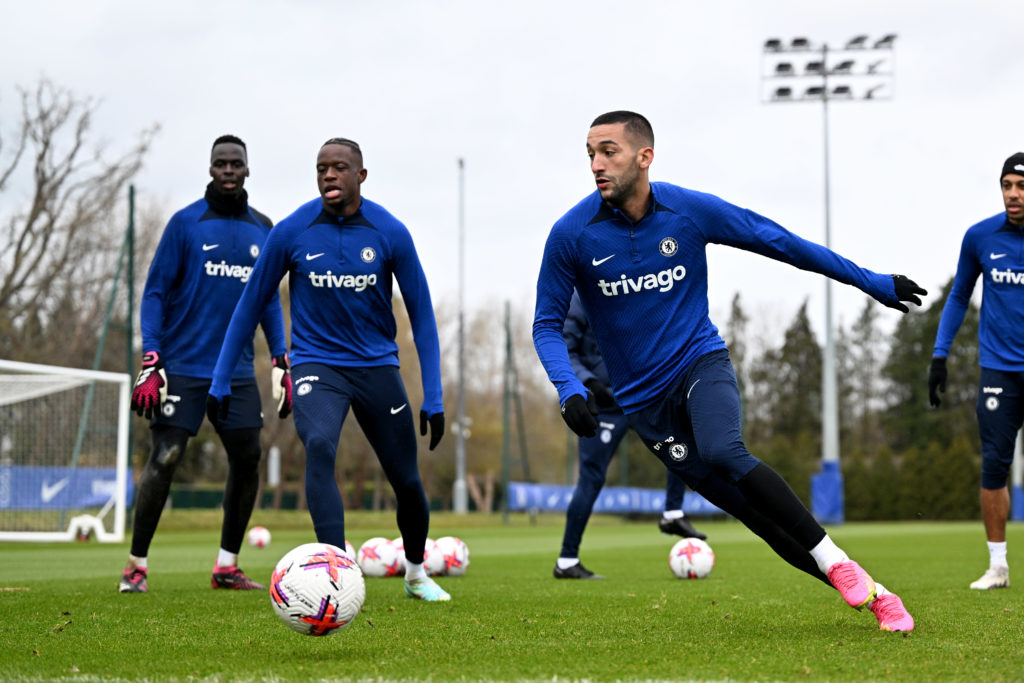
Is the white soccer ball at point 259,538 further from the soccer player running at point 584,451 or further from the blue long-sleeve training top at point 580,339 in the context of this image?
the blue long-sleeve training top at point 580,339

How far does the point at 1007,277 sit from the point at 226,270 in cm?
497

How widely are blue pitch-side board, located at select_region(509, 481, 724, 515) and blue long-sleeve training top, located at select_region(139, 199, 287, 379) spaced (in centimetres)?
2039

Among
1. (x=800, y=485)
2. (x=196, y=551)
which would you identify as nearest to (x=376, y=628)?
(x=196, y=551)

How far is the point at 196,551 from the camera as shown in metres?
13.6

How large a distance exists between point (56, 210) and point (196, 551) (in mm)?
20737

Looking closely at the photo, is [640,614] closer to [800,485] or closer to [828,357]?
[828,357]

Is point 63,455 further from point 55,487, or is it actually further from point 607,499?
point 607,499

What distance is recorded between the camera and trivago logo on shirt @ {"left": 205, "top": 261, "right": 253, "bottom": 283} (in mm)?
7258

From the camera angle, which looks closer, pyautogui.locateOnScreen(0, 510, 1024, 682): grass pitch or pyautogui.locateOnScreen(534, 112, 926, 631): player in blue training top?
pyautogui.locateOnScreen(0, 510, 1024, 682): grass pitch

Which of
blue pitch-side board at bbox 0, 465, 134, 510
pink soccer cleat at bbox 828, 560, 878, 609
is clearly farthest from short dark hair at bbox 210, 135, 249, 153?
blue pitch-side board at bbox 0, 465, 134, 510

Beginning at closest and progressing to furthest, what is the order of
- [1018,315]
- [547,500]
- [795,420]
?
[1018,315], [547,500], [795,420]

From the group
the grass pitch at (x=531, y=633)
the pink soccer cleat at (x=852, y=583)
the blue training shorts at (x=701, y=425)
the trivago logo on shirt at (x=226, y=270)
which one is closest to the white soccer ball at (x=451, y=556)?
the grass pitch at (x=531, y=633)

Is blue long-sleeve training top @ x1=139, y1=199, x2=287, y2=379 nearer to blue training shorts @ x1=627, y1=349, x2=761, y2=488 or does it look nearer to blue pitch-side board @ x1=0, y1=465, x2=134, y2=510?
blue training shorts @ x1=627, y1=349, x2=761, y2=488

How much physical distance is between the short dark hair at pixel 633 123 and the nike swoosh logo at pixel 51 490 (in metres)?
14.5
